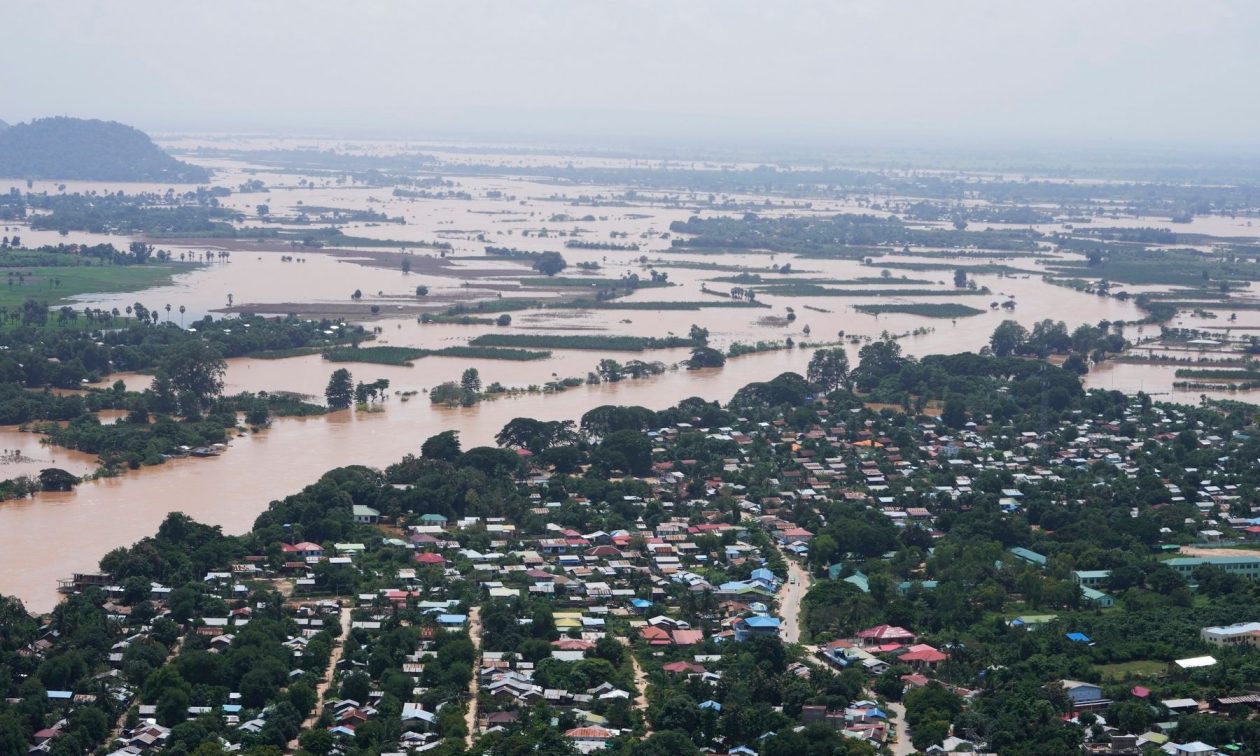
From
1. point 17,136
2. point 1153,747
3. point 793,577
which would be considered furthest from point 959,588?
point 17,136

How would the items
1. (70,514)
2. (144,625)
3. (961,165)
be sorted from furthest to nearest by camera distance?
1. (961,165)
2. (70,514)
3. (144,625)

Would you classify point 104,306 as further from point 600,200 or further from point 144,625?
point 600,200

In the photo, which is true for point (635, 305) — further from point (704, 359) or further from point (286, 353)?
point (286, 353)

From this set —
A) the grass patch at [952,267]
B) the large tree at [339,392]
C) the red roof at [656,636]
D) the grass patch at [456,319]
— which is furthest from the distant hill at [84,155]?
the red roof at [656,636]

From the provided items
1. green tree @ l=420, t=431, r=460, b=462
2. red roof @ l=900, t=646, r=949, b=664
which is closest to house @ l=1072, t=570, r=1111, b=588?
red roof @ l=900, t=646, r=949, b=664

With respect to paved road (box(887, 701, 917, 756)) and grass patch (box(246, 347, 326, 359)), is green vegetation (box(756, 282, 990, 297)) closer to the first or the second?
grass patch (box(246, 347, 326, 359))

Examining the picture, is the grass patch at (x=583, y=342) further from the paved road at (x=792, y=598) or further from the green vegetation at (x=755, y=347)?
the paved road at (x=792, y=598)

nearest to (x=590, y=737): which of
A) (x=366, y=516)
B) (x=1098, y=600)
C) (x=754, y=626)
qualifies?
(x=754, y=626)
